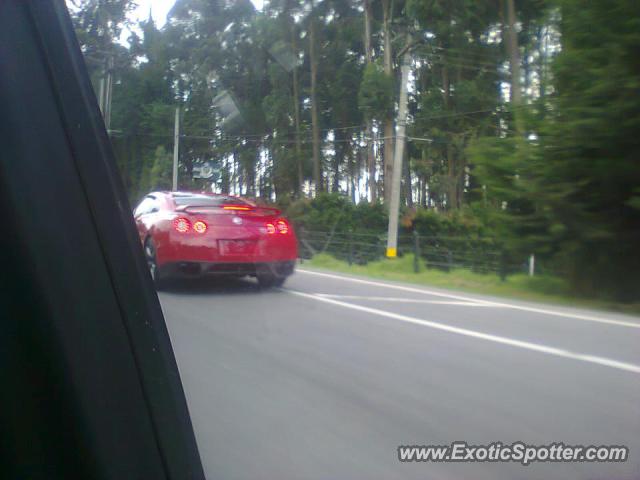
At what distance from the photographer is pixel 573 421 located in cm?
362

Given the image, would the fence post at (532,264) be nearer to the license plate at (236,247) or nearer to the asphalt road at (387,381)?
the asphalt road at (387,381)

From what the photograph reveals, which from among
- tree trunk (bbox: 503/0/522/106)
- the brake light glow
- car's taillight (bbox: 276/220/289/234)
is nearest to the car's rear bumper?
car's taillight (bbox: 276/220/289/234)

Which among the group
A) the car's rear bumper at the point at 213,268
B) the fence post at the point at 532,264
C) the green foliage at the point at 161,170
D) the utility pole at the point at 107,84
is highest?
the utility pole at the point at 107,84

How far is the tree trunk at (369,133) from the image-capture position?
493cm

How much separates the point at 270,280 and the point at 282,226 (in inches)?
43.9

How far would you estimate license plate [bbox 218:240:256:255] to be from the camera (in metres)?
5.98

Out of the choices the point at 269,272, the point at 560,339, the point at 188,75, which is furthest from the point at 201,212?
the point at 560,339

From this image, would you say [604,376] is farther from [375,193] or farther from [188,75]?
[188,75]

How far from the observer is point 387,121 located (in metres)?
5.29

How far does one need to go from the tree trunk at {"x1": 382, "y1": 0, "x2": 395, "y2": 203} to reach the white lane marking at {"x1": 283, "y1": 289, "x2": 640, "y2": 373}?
1.37 m

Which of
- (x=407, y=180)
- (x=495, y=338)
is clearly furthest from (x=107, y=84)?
(x=495, y=338)

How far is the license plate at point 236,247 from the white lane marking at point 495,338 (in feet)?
3.78

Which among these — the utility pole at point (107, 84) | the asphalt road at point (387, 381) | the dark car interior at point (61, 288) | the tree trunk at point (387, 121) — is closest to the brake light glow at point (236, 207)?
the asphalt road at point (387, 381)

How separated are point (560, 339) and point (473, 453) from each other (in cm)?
273
